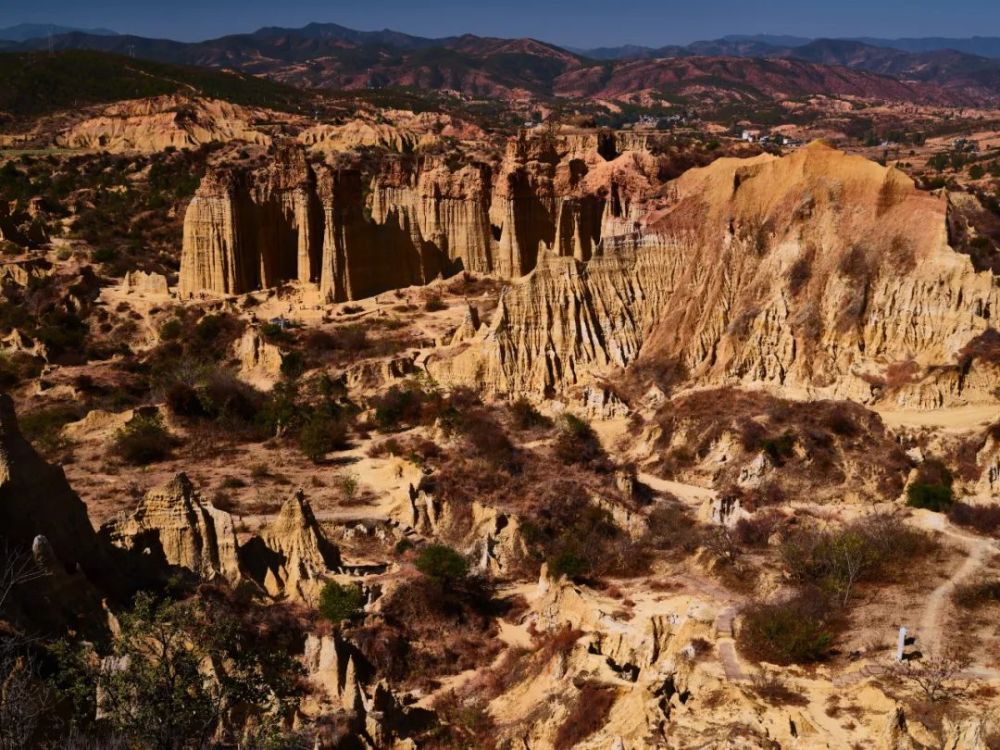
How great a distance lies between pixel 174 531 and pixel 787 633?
40.4 ft

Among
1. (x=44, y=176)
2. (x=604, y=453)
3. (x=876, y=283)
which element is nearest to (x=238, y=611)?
(x=604, y=453)

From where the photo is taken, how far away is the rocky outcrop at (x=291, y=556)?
20.2m

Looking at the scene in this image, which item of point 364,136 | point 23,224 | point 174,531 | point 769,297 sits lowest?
point 174,531

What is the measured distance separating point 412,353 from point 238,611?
65.3 feet

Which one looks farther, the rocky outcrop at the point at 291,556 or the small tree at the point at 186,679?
the rocky outcrop at the point at 291,556

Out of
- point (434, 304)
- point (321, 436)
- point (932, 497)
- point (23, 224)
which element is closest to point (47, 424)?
point (321, 436)

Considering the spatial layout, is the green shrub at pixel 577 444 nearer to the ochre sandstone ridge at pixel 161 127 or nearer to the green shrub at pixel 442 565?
the green shrub at pixel 442 565

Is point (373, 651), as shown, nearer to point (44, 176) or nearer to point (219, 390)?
point (219, 390)

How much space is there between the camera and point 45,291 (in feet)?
153

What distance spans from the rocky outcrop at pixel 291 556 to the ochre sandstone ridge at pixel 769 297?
1357 centimetres

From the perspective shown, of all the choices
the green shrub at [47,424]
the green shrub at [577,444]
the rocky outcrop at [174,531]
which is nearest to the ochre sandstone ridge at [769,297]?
the green shrub at [577,444]

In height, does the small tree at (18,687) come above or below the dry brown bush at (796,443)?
above

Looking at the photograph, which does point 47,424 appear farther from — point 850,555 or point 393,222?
point 850,555

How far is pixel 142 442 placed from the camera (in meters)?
29.9
